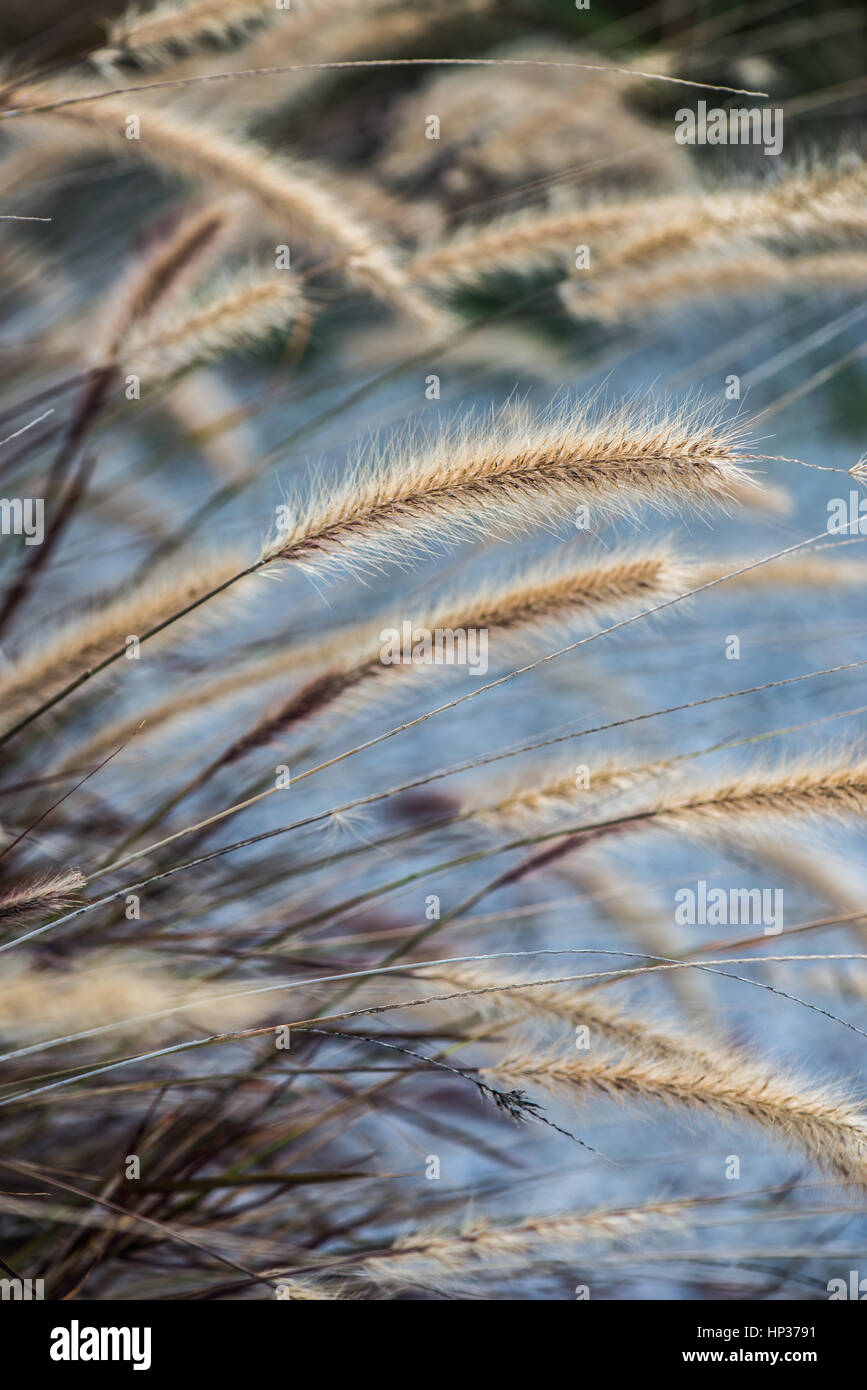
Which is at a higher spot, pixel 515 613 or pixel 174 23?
pixel 174 23

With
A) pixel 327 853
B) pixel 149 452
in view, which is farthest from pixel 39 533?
pixel 327 853

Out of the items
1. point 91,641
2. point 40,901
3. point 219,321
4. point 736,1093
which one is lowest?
point 736,1093

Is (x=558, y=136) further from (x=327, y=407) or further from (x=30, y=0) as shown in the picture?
(x=30, y=0)

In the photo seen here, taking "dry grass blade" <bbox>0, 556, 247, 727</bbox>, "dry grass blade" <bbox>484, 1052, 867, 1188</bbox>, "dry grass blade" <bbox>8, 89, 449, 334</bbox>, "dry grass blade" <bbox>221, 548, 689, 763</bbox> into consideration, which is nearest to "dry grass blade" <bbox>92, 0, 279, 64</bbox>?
"dry grass blade" <bbox>8, 89, 449, 334</bbox>

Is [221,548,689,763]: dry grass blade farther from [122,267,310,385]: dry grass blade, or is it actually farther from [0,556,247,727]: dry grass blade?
[122,267,310,385]: dry grass blade

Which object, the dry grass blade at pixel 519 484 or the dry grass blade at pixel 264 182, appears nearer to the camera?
the dry grass blade at pixel 519 484

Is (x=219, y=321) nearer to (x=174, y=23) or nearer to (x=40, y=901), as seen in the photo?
(x=174, y=23)

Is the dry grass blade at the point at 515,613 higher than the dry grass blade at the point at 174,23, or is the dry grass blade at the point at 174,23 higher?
the dry grass blade at the point at 174,23

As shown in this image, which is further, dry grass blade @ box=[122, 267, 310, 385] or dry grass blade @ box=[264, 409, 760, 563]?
dry grass blade @ box=[122, 267, 310, 385]

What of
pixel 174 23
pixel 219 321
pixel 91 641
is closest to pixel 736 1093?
pixel 91 641

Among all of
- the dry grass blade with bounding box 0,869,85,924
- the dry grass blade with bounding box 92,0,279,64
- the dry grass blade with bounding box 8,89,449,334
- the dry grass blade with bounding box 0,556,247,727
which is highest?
the dry grass blade with bounding box 92,0,279,64

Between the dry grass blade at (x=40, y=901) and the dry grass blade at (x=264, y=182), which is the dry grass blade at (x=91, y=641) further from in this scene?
the dry grass blade at (x=264, y=182)

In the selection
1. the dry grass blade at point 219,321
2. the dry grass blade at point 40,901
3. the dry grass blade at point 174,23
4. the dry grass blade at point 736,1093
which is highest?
the dry grass blade at point 174,23

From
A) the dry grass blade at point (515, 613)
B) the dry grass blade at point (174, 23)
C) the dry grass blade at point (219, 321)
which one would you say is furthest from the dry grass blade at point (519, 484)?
the dry grass blade at point (174, 23)
